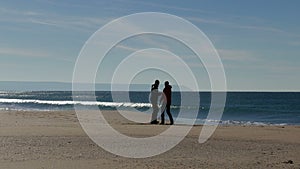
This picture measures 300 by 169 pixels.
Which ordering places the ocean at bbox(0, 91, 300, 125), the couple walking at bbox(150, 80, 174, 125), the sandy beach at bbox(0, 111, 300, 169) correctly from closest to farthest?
the sandy beach at bbox(0, 111, 300, 169) < the couple walking at bbox(150, 80, 174, 125) < the ocean at bbox(0, 91, 300, 125)

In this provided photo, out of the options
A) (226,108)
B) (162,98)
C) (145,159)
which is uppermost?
(226,108)

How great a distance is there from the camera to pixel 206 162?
35.3 ft

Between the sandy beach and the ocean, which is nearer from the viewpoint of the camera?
the sandy beach

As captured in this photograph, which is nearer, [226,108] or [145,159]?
[145,159]

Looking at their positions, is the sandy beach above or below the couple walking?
below

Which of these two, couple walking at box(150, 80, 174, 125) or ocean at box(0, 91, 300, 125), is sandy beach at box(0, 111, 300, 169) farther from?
ocean at box(0, 91, 300, 125)

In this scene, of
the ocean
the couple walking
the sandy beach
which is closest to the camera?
the sandy beach

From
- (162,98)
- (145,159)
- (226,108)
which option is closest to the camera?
(145,159)

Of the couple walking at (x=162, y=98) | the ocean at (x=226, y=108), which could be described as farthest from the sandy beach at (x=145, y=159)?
the ocean at (x=226, y=108)

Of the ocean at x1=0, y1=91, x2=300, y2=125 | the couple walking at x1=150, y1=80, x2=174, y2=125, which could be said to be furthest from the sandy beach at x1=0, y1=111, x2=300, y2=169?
the ocean at x1=0, y1=91, x2=300, y2=125

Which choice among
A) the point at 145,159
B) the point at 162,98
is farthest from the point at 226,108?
the point at 145,159

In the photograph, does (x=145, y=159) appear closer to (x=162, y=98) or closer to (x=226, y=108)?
(x=162, y=98)

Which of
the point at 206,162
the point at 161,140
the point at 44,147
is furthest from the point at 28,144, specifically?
the point at 206,162

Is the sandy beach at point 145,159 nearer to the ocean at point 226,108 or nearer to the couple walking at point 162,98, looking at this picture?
the couple walking at point 162,98
